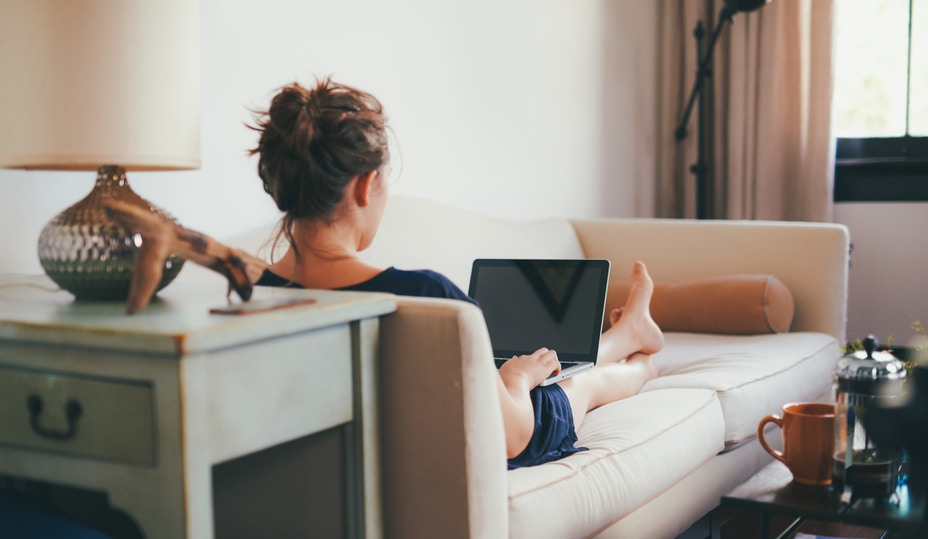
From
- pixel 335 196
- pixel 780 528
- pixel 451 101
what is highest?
pixel 451 101

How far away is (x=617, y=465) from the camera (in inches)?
62.2

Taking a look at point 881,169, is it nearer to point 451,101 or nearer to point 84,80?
point 451,101

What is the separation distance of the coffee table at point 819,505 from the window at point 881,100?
259 centimetres

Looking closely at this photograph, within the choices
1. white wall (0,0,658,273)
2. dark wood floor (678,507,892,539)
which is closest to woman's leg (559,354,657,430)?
dark wood floor (678,507,892,539)

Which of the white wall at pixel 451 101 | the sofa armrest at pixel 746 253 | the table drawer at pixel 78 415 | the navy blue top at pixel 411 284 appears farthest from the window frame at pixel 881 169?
the table drawer at pixel 78 415

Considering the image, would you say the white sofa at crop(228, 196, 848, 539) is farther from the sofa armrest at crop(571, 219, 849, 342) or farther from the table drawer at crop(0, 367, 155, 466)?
the table drawer at crop(0, 367, 155, 466)

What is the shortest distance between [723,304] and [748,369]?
1.77 ft

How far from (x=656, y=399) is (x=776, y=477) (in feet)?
1.38

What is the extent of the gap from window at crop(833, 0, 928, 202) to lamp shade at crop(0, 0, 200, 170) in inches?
120

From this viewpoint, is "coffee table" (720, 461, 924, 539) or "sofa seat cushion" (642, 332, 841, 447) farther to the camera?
"sofa seat cushion" (642, 332, 841, 447)

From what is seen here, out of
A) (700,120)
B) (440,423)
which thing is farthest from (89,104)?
(700,120)

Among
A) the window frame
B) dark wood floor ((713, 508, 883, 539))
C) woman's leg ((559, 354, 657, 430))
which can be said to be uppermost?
the window frame

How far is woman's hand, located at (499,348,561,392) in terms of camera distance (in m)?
1.57

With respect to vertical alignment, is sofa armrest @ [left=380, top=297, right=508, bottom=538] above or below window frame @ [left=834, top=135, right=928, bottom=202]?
below
